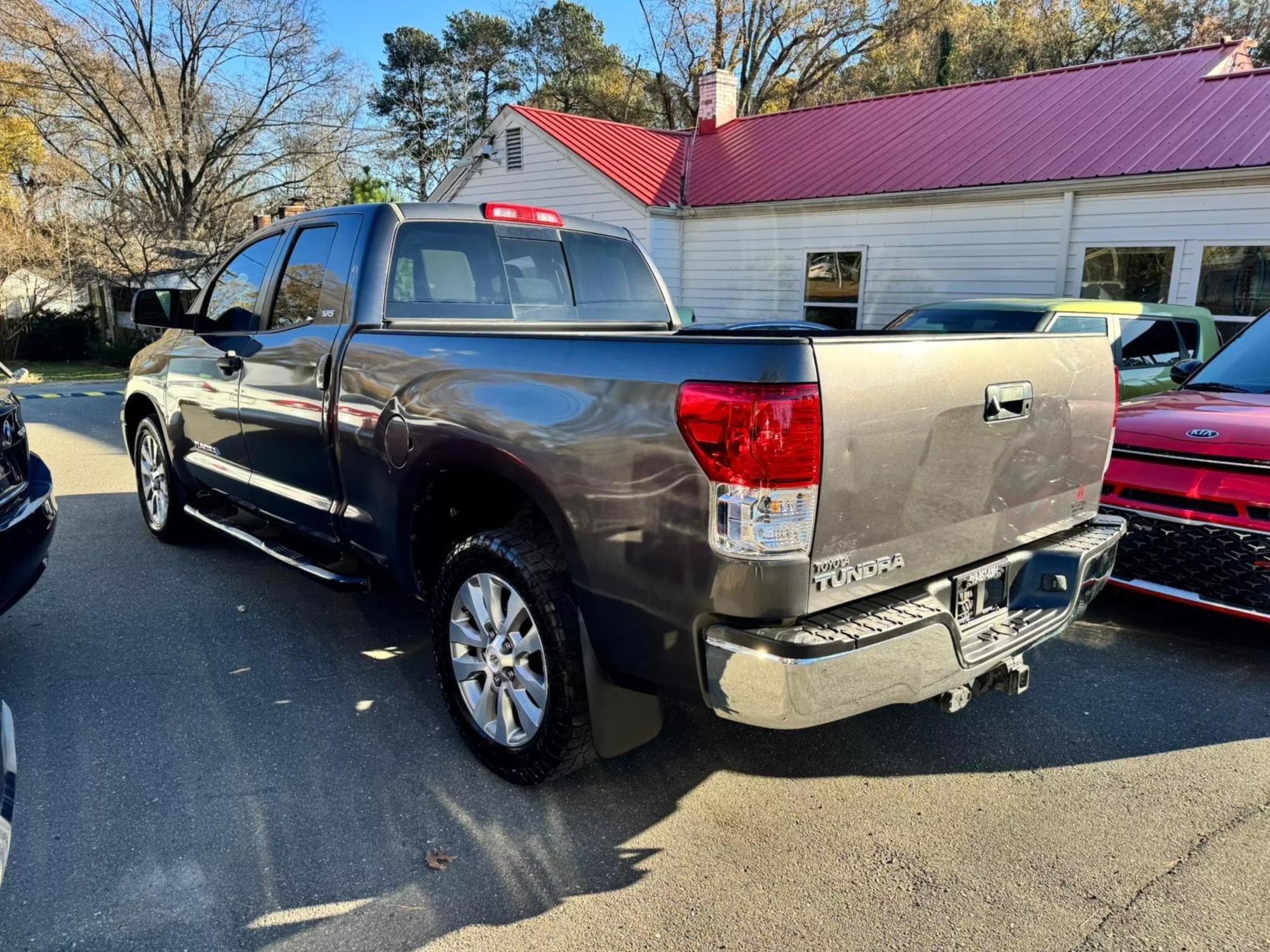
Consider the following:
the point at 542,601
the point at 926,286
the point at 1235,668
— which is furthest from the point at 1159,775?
the point at 926,286

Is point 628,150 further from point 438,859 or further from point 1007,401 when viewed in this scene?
point 438,859

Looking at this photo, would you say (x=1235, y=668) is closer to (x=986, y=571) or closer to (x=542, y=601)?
(x=986, y=571)

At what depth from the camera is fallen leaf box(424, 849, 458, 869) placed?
2.66m

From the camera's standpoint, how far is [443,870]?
2.64 m

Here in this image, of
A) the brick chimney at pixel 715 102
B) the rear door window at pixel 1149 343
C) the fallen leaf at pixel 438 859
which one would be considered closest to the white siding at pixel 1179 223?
the rear door window at pixel 1149 343

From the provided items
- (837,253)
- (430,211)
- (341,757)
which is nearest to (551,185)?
(837,253)

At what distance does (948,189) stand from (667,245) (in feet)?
17.3

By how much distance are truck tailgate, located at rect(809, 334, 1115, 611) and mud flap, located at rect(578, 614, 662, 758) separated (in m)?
0.77

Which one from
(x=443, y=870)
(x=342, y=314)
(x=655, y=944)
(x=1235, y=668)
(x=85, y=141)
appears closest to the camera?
(x=655, y=944)

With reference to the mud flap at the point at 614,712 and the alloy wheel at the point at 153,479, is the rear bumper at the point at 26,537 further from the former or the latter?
the mud flap at the point at 614,712

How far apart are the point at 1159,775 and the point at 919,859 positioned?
3.71ft

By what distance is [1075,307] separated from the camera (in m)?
7.25

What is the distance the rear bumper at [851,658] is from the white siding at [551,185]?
14.1 meters

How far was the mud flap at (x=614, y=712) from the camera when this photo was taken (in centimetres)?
272
